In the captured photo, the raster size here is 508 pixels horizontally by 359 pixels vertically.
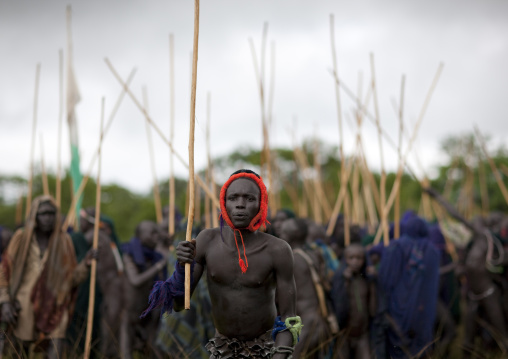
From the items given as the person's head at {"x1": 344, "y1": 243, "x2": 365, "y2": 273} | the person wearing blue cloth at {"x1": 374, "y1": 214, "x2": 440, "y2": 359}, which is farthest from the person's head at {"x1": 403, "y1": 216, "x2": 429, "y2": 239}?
the person's head at {"x1": 344, "y1": 243, "x2": 365, "y2": 273}

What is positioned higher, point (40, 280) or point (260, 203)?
point (260, 203)

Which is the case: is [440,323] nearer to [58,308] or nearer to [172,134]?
[172,134]

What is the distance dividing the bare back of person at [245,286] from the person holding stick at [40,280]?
7.83 feet

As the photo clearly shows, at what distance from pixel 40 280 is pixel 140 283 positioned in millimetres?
1212

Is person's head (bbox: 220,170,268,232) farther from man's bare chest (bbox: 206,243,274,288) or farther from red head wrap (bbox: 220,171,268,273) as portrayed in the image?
man's bare chest (bbox: 206,243,274,288)

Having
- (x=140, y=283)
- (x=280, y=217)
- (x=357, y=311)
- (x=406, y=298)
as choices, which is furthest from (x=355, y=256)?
(x=140, y=283)

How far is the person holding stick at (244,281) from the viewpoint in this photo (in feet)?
10.3

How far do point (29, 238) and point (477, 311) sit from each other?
5.37 meters

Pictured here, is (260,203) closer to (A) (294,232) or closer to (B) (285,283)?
(B) (285,283)

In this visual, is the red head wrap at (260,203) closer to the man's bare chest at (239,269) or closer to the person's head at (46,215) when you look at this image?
the man's bare chest at (239,269)

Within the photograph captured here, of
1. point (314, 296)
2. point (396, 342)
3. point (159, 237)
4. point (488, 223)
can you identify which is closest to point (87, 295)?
point (159, 237)

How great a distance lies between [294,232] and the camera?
5.62 meters

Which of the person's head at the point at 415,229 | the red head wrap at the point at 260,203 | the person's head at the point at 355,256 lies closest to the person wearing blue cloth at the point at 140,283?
the person's head at the point at 355,256

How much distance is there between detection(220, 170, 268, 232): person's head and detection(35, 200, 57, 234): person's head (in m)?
2.84
